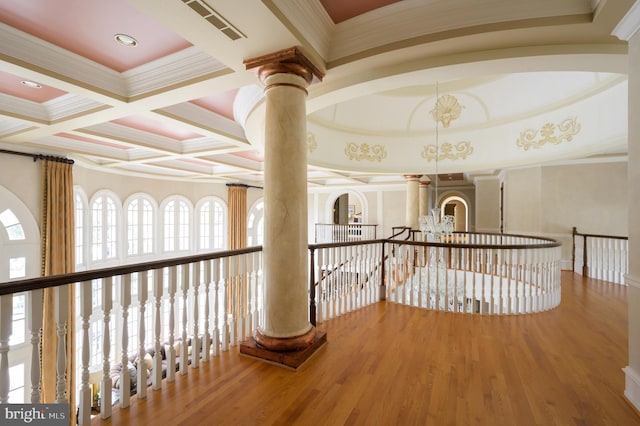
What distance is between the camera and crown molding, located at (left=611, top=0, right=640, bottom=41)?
1.87 m

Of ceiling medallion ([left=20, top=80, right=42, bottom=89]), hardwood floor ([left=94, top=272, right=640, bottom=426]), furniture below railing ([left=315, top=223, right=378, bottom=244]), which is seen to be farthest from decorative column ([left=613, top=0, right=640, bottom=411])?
furniture below railing ([left=315, top=223, right=378, bottom=244])

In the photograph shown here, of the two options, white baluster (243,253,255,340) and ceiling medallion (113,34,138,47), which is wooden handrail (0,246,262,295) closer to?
white baluster (243,253,255,340)

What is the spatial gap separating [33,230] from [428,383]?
7.71 meters

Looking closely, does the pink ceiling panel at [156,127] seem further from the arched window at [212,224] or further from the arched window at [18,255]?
the arched window at [212,224]

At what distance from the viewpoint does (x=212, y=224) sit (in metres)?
12.1

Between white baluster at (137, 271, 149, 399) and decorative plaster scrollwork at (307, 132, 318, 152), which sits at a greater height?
decorative plaster scrollwork at (307, 132, 318, 152)

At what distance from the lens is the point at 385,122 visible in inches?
301

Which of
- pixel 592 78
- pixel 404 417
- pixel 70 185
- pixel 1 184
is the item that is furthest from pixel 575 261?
pixel 1 184

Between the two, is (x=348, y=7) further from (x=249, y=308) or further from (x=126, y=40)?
(x=249, y=308)

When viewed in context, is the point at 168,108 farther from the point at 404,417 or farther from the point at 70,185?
the point at 404,417

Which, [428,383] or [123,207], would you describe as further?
[123,207]

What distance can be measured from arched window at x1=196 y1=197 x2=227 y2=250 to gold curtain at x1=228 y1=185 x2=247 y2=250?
24.7 inches

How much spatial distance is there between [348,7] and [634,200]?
2595 mm

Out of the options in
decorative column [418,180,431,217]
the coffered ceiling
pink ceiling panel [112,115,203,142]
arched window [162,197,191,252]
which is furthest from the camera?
arched window [162,197,191,252]
